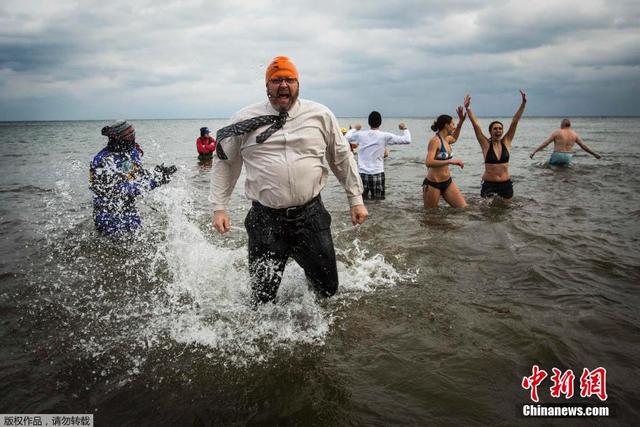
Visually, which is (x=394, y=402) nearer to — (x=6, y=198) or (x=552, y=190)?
(x=552, y=190)

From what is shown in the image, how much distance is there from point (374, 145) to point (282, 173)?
6424mm

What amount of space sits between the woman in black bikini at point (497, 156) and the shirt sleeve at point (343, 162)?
205 inches

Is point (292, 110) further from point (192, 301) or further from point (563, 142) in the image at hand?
point (563, 142)

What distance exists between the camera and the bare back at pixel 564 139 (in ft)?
46.9

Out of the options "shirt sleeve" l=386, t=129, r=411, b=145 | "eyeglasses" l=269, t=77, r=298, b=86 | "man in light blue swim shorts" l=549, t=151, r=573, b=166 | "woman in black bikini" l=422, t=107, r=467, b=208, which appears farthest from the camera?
"man in light blue swim shorts" l=549, t=151, r=573, b=166

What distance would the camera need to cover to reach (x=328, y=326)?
12.7ft

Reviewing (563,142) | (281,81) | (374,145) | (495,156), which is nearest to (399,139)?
(374,145)

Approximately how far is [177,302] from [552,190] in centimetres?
1104

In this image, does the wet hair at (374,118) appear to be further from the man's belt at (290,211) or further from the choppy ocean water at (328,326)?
the man's belt at (290,211)

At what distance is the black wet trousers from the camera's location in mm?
3352

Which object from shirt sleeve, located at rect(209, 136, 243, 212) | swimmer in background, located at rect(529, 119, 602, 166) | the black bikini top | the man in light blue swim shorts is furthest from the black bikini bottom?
the man in light blue swim shorts

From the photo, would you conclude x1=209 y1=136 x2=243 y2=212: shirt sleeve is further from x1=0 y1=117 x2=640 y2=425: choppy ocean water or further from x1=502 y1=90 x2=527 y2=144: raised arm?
x1=502 y1=90 x2=527 y2=144: raised arm

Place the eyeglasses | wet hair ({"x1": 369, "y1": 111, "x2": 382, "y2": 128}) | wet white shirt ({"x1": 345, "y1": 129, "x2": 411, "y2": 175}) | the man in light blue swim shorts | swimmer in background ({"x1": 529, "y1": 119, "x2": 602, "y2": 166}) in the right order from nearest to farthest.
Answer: the eyeglasses → wet hair ({"x1": 369, "y1": 111, "x2": 382, "y2": 128}) → wet white shirt ({"x1": 345, "y1": 129, "x2": 411, "y2": 175}) → swimmer in background ({"x1": 529, "y1": 119, "x2": 602, "y2": 166}) → the man in light blue swim shorts

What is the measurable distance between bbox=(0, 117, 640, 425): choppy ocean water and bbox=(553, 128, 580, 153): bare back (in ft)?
27.7
